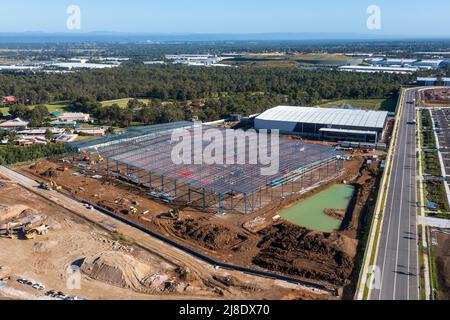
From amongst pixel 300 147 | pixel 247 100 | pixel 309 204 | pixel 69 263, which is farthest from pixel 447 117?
pixel 69 263

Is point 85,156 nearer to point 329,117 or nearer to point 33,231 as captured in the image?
point 33,231

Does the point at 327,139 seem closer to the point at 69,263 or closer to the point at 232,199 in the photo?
the point at 232,199

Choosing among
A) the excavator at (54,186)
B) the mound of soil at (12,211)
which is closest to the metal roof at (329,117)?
the excavator at (54,186)

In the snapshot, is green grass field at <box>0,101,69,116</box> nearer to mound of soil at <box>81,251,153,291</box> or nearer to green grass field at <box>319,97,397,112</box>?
green grass field at <box>319,97,397,112</box>

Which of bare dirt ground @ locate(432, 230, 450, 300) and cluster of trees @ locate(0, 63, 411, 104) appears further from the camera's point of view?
cluster of trees @ locate(0, 63, 411, 104)

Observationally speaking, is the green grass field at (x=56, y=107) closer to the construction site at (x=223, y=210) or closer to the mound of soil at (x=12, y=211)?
the construction site at (x=223, y=210)

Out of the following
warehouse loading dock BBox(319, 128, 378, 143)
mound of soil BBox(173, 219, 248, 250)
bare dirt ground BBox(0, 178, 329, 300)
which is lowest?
bare dirt ground BBox(0, 178, 329, 300)

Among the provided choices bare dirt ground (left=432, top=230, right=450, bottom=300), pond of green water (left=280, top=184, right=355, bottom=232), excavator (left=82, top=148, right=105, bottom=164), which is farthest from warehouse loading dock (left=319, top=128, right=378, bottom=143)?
excavator (left=82, top=148, right=105, bottom=164)
